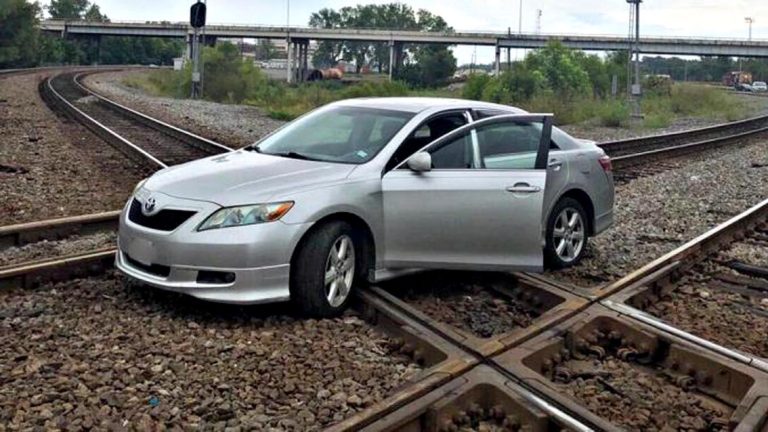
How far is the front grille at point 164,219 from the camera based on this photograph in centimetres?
521

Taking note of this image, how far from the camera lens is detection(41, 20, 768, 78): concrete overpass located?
3543 inches

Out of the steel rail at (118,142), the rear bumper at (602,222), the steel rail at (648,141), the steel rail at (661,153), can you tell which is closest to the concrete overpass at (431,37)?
the steel rail at (648,141)

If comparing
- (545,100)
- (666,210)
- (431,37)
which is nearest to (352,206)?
(666,210)

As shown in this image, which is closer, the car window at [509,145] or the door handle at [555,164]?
the car window at [509,145]

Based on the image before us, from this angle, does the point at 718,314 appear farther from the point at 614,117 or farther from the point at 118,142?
the point at 614,117

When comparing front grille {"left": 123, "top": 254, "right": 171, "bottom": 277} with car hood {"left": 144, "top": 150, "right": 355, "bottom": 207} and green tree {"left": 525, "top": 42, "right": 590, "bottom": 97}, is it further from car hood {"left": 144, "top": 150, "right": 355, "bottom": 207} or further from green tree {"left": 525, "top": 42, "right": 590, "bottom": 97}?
green tree {"left": 525, "top": 42, "right": 590, "bottom": 97}

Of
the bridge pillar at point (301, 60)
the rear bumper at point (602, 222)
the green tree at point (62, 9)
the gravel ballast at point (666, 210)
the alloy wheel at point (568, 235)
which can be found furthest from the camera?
the green tree at point (62, 9)

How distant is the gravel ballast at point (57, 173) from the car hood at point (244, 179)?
12.0 feet

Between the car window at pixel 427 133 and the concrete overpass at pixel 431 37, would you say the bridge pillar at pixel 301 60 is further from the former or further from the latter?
the car window at pixel 427 133

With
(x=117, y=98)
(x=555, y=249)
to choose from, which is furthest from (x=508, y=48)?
(x=555, y=249)

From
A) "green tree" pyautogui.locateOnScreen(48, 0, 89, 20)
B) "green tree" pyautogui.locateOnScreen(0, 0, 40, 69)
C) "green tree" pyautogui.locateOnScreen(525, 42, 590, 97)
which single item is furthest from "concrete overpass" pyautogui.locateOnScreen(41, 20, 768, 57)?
"green tree" pyautogui.locateOnScreen(48, 0, 89, 20)

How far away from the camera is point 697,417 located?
4152 mm

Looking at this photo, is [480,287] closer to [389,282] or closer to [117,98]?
[389,282]

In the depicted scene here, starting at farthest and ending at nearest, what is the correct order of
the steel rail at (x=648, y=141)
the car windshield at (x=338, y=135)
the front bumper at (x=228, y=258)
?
1. the steel rail at (x=648, y=141)
2. the car windshield at (x=338, y=135)
3. the front bumper at (x=228, y=258)
